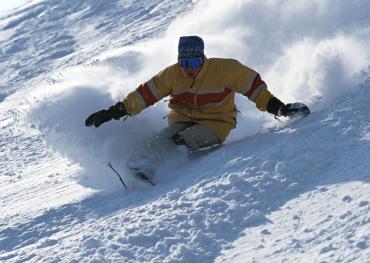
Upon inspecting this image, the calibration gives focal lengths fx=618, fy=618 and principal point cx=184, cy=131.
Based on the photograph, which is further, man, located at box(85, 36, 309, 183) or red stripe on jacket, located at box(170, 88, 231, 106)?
red stripe on jacket, located at box(170, 88, 231, 106)

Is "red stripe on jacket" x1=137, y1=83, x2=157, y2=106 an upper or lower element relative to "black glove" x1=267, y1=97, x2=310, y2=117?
upper

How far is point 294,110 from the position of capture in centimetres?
471

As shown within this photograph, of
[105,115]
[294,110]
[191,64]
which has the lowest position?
[294,110]

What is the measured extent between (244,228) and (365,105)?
1.76 metres

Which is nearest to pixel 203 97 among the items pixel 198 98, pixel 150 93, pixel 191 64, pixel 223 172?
pixel 198 98

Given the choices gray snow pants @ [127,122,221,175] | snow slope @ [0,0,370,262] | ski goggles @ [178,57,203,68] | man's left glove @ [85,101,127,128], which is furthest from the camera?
man's left glove @ [85,101,127,128]

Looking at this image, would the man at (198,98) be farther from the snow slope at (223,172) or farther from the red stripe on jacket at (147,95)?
the snow slope at (223,172)

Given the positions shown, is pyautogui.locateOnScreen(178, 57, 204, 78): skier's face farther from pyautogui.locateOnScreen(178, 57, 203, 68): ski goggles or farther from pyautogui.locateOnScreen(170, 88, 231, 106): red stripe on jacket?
pyautogui.locateOnScreen(170, 88, 231, 106): red stripe on jacket

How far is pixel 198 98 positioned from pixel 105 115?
762 millimetres

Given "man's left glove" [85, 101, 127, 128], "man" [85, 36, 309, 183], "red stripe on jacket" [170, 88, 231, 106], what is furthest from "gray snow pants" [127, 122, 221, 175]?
"man's left glove" [85, 101, 127, 128]

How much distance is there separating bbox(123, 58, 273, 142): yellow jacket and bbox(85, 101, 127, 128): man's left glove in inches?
2.2

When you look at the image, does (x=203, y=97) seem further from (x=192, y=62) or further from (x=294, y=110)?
(x=294, y=110)

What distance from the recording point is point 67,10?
24422mm

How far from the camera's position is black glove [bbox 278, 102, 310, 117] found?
471 cm
